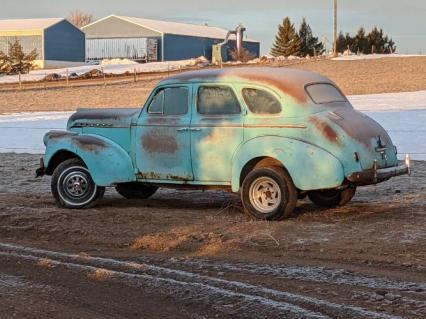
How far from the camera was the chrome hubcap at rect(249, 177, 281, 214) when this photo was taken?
29.9 ft

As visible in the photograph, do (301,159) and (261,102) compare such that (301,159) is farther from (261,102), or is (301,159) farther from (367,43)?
(367,43)

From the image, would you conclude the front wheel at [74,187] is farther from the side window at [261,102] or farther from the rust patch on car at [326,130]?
the rust patch on car at [326,130]

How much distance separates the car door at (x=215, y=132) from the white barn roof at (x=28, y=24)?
267 ft

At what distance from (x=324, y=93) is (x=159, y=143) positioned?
2199 millimetres

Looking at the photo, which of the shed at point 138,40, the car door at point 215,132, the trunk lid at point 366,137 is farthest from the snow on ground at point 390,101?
the shed at point 138,40

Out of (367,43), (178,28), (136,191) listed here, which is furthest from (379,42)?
(136,191)

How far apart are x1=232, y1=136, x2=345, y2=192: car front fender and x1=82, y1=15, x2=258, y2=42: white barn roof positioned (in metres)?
92.3

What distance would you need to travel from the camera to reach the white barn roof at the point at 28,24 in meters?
88.6

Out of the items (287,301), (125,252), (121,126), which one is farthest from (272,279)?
(121,126)

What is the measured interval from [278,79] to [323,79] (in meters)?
0.77

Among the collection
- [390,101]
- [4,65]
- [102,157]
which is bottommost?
[102,157]

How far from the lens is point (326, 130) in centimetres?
878

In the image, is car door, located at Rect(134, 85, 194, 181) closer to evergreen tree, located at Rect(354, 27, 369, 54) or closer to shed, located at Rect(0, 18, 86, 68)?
shed, located at Rect(0, 18, 86, 68)

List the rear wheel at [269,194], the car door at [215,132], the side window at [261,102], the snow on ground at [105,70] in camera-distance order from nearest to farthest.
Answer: the rear wheel at [269,194]
the side window at [261,102]
the car door at [215,132]
the snow on ground at [105,70]
